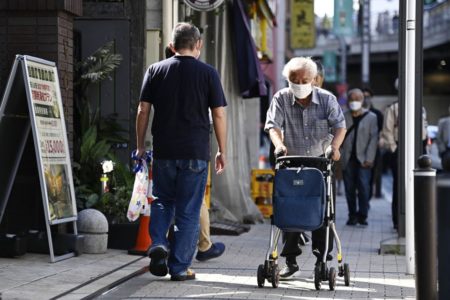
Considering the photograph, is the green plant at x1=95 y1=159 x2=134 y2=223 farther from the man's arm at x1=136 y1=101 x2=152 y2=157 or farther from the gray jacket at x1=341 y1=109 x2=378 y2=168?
the gray jacket at x1=341 y1=109 x2=378 y2=168

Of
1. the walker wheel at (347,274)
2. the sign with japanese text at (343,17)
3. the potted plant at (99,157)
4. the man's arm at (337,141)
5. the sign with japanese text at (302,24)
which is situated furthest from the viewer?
the sign with japanese text at (343,17)

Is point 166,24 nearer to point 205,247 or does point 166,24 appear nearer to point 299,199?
point 205,247

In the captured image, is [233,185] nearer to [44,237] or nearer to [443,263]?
[44,237]

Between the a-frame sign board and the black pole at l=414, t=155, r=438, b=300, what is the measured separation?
3710 mm

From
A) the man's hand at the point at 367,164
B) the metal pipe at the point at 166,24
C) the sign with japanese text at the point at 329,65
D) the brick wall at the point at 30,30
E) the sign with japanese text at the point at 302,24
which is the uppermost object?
the sign with japanese text at the point at 329,65

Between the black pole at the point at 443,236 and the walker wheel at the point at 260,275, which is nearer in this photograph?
the black pole at the point at 443,236

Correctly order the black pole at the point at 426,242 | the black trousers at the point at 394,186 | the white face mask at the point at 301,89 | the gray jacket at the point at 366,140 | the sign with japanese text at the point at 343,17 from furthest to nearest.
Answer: the sign with japanese text at the point at 343,17
the gray jacket at the point at 366,140
the black trousers at the point at 394,186
the white face mask at the point at 301,89
the black pole at the point at 426,242

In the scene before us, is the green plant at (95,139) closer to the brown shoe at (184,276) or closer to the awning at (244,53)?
the brown shoe at (184,276)

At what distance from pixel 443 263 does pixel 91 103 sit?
6.79 metres

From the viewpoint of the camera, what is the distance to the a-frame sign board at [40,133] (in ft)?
30.4

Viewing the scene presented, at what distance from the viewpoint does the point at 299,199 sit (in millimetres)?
8047

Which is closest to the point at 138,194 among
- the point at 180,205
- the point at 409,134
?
the point at 180,205

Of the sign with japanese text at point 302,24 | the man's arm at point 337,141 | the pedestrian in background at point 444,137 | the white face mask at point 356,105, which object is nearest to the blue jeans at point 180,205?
the man's arm at point 337,141

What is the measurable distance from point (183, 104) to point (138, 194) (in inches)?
63.3
